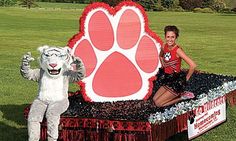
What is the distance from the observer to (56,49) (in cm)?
682

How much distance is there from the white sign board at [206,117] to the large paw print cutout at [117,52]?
2.86 feet

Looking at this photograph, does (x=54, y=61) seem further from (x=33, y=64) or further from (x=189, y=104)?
(x=33, y=64)

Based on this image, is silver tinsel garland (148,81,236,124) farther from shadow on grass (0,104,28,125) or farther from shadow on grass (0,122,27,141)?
shadow on grass (0,104,28,125)

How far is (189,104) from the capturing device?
7.64m

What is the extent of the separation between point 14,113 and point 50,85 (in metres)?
3.28

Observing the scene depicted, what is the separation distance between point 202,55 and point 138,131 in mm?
15057

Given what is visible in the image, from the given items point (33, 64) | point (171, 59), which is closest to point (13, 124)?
point (171, 59)

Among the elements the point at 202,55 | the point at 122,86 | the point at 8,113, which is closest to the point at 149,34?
the point at 122,86

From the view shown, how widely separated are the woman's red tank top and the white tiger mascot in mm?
1488

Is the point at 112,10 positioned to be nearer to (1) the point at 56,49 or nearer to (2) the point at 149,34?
(2) the point at 149,34

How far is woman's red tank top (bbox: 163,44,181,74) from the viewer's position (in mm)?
7785

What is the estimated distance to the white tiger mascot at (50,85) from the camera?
6621 mm

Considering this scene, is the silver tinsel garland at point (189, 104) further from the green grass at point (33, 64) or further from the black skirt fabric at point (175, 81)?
the green grass at point (33, 64)

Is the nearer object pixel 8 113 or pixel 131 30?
A: pixel 131 30
